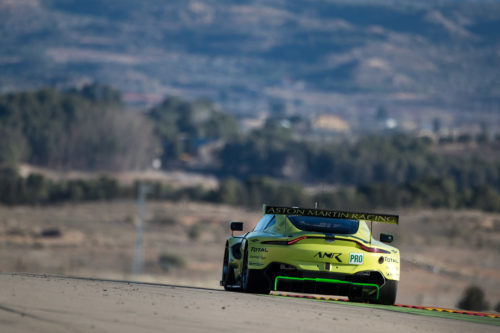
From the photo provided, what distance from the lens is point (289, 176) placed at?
15712 cm

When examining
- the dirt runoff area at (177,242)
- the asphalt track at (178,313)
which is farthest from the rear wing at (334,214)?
the dirt runoff area at (177,242)

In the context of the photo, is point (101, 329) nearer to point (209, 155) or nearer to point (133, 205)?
point (133, 205)

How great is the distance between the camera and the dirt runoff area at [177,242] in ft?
191

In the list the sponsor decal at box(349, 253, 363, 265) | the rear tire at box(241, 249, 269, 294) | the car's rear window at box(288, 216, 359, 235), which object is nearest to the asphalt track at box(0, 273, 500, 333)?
the rear tire at box(241, 249, 269, 294)

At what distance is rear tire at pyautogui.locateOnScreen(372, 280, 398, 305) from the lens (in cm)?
1587

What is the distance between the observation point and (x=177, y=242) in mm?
74750

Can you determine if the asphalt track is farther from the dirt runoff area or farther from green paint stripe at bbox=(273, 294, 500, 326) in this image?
the dirt runoff area

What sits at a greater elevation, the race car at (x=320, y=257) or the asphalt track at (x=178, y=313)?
the race car at (x=320, y=257)

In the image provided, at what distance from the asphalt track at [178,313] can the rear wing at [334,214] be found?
1.12m

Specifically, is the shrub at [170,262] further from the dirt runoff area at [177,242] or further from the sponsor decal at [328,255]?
the sponsor decal at [328,255]

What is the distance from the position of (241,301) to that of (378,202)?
81887 millimetres

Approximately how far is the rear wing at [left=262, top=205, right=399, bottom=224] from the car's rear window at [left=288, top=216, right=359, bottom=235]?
0.18 m

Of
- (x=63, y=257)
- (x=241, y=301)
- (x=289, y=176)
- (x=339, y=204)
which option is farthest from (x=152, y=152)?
(x=241, y=301)

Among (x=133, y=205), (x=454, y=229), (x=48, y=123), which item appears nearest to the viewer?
(x=454, y=229)
